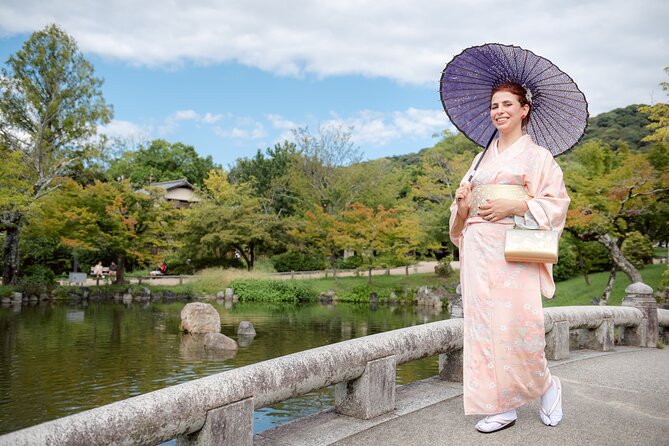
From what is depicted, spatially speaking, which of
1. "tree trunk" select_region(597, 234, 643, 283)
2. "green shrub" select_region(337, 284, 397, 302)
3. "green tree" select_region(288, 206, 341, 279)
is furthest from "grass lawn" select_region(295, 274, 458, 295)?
"tree trunk" select_region(597, 234, 643, 283)

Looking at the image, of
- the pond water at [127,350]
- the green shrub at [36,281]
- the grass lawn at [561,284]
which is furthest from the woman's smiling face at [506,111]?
the green shrub at [36,281]

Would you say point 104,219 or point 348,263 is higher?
point 104,219

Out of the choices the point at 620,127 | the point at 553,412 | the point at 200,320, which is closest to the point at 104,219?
the point at 200,320

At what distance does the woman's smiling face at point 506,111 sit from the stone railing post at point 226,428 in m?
2.08

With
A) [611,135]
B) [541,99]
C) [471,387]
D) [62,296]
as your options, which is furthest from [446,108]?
[611,135]

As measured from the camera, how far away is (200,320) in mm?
12500

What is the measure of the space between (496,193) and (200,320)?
1054 cm

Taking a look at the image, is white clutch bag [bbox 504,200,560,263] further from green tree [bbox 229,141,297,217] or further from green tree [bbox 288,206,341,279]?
green tree [bbox 229,141,297,217]

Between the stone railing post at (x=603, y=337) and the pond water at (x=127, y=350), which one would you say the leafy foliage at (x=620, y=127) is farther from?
the stone railing post at (x=603, y=337)

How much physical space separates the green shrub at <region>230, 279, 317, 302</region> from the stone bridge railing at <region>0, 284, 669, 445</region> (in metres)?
18.4

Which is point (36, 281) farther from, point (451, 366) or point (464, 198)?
point (464, 198)

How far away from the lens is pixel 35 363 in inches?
362

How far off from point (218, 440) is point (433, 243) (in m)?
22.4

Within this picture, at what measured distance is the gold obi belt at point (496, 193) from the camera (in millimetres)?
3035
